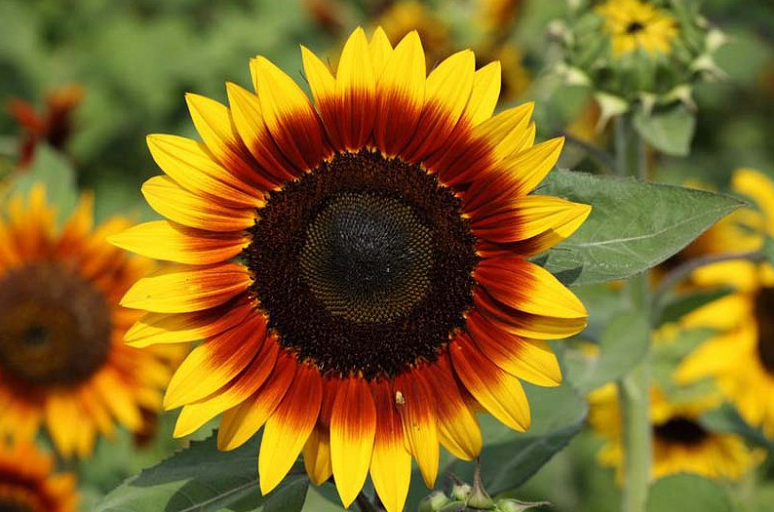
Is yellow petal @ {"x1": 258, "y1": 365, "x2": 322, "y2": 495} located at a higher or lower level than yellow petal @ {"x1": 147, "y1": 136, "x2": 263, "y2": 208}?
lower

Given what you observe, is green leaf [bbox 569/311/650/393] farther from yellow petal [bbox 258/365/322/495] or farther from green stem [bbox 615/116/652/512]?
yellow petal [bbox 258/365/322/495]

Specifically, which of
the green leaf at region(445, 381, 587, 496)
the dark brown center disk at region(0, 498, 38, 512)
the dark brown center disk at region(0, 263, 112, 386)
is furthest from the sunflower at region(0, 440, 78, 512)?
Result: the green leaf at region(445, 381, 587, 496)

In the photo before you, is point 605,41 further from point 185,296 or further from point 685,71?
point 185,296

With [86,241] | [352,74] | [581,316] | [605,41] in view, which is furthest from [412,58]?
[86,241]

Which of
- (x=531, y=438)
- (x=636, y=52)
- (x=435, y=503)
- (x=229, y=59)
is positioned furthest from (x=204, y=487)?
(x=229, y=59)

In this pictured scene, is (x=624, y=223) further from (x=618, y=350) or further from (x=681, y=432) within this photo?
(x=681, y=432)

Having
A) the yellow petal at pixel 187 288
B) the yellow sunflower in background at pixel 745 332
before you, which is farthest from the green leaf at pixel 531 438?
the yellow sunflower in background at pixel 745 332
